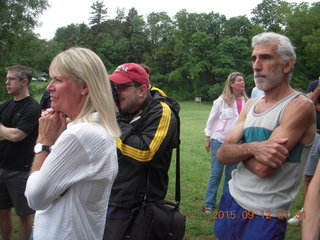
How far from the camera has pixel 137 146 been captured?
2428mm

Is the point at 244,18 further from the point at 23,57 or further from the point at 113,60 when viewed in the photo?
the point at 23,57

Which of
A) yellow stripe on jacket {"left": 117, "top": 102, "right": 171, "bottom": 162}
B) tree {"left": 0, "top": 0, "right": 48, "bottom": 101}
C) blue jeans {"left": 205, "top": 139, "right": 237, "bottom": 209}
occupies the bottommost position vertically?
blue jeans {"left": 205, "top": 139, "right": 237, "bottom": 209}

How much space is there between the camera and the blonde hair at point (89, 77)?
173 centimetres

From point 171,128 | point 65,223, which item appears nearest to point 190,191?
point 171,128

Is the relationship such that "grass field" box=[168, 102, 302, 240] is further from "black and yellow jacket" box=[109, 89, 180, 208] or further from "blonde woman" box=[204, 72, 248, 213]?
"black and yellow jacket" box=[109, 89, 180, 208]

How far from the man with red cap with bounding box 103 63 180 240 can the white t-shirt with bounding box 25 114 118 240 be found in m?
0.70

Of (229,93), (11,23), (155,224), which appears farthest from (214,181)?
(11,23)

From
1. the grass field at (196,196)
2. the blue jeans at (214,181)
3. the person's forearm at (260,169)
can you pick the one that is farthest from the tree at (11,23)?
the person's forearm at (260,169)

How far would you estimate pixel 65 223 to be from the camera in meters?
1.64

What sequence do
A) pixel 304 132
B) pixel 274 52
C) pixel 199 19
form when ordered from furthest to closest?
1. pixel 199 19
2. pixel 274 52
3. pixel 304 132

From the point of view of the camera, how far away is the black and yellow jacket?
8.01ft

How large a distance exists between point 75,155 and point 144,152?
2.86 feet

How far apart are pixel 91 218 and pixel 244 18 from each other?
7291cm

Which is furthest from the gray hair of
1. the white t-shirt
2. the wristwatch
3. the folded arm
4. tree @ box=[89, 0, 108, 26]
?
tree @ box=[89, 0, 108, 26]
